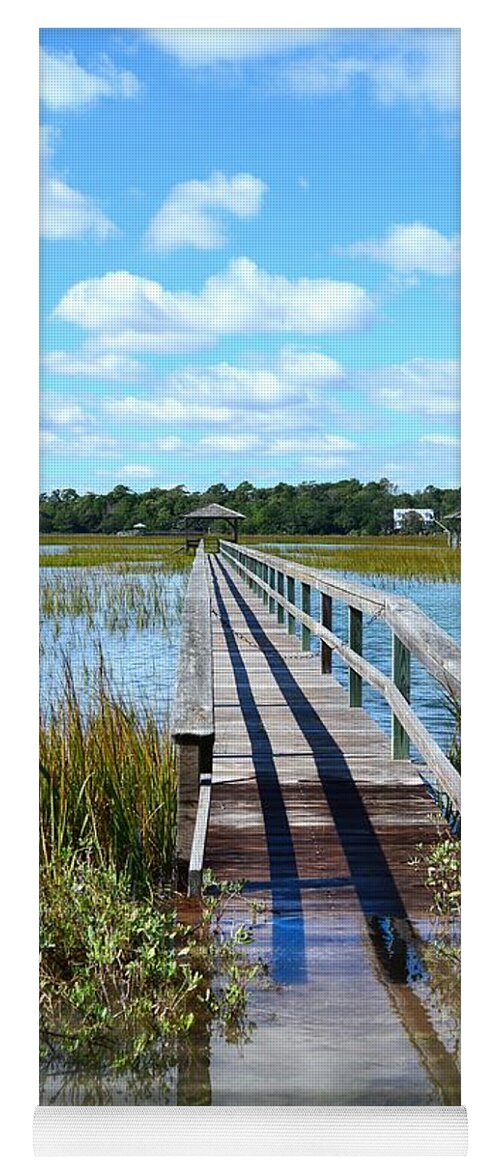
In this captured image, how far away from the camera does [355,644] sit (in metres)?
4.38

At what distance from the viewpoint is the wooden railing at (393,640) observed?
2.75m

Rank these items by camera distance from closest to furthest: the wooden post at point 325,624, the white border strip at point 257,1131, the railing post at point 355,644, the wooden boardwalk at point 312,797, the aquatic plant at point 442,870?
the white border strip at point 257,1131, the aquatic plant at point 442,870, the wooden boardwalk at point 312,797, the railing post at point 355,644, the wooden post at point 325,624

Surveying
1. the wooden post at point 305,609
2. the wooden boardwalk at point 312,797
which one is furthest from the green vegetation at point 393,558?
the wooden post at point 305,609

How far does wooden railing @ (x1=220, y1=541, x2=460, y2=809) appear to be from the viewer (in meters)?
2.75

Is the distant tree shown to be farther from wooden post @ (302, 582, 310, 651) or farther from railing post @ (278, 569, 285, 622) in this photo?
wooden post @ (302, 582, 310, 651)

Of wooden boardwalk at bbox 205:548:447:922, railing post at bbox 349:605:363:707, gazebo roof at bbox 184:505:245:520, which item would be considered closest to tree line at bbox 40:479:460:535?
gazebo roof at bbox 184:505:245:520

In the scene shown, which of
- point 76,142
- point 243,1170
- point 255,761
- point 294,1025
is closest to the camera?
point 243,1170

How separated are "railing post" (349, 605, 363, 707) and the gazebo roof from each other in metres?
1.00

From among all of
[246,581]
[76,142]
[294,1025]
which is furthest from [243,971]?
[246,581]

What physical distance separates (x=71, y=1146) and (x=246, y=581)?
344 cm

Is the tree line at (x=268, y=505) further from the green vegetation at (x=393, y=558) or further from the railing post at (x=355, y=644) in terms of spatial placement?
the railing post at (x=355, y=644)

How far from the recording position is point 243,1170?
2.46m

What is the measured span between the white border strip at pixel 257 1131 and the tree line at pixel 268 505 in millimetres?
1215
